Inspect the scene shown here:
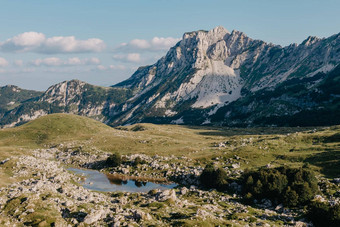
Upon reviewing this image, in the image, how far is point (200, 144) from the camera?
12425cm

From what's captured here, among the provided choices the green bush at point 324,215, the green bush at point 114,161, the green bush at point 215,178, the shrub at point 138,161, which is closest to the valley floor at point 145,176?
the shrub at point 138,161

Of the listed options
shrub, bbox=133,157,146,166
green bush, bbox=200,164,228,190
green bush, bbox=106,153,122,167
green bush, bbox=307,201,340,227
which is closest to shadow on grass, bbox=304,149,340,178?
green bush, bbox=200,164,228,190

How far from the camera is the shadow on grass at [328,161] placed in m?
66.3

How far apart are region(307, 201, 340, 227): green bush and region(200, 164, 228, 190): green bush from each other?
23180 mm

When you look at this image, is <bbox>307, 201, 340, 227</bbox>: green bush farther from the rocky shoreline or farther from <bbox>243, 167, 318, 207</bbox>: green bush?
<bbox>243, 167, 318, 207</bbox>: green bush

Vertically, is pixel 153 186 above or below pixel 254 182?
below

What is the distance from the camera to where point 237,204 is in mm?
53438

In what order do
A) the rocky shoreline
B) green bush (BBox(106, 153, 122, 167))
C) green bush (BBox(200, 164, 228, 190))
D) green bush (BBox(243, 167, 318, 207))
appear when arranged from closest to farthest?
1. the rocky shoreline
2. green bush (BBox(243, 167, 318, 207))
3. green bush (BBox(200, 164, 228, 190))
4. green bush (BBox(106, 153, 122, 167))

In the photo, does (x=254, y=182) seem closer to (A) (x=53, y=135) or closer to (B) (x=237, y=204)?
(B) (x=237, y=204)

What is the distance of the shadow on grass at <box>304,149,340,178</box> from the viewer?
6631 centimetres

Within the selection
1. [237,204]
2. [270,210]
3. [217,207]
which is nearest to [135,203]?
[217,207]

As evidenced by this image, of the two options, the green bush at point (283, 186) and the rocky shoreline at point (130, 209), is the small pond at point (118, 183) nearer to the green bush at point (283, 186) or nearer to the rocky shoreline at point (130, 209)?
the rocky shoreline at point (130, 209)

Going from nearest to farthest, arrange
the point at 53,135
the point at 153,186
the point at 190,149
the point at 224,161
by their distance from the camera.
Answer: the point at 153,186, the point at 224,161, the point at 190,149, the point at 53,135

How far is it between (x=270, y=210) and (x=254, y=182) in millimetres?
9441
